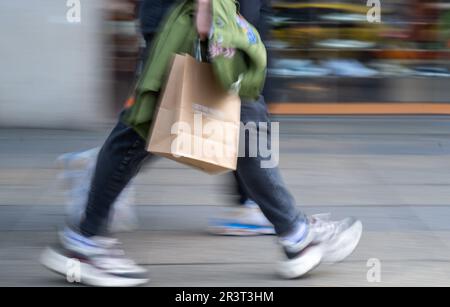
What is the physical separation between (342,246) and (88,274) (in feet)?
3.81

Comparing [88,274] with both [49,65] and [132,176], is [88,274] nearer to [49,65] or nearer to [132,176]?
[132,176]

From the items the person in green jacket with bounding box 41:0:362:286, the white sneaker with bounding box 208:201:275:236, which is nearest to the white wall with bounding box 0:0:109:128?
the white sneaker with bounding box 208:201:275:236

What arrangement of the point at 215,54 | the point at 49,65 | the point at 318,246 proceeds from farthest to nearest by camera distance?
the point at 49,65 < the point at 318,246 < the point at 215,54

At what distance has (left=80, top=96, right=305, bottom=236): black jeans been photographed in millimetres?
3920

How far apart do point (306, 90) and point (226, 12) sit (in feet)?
16.0

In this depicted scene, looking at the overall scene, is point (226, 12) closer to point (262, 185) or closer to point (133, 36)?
point (262, 185)

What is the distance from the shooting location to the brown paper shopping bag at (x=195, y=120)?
144 inches

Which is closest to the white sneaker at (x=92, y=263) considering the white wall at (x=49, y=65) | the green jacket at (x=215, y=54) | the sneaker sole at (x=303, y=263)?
the green jacket at (x=215, y=54)

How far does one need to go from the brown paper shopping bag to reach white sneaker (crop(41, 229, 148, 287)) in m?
0.58

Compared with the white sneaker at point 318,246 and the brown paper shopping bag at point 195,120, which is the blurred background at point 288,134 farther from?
the brown paper shopping bag at point 195,120

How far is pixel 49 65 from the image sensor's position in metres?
7.20

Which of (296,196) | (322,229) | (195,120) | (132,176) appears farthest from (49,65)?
(195,120)

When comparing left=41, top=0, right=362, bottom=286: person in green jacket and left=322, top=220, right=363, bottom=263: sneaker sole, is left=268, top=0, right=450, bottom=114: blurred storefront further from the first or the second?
left=41, top=0, right=362, bottom=286: person in green jacket

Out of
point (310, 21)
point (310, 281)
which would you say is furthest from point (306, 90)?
point (310, 281)
